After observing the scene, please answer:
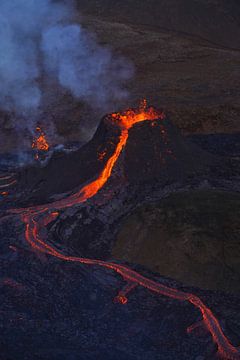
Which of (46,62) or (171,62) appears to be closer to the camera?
(171,62)

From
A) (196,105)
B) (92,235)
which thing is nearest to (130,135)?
(92,235)

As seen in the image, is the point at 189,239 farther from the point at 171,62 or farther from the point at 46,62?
the point at 46,62

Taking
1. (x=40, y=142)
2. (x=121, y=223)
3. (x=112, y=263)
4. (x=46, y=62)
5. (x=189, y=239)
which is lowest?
(x=40, y=142)

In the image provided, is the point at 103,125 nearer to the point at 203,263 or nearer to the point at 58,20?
the point at 203,263

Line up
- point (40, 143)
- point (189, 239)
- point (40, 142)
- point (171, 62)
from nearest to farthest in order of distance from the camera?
point (189, 239)
point (40, 143)
point (40, 142)
point (171, 62)

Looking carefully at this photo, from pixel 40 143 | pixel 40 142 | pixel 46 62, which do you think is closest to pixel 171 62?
pixel 46 62

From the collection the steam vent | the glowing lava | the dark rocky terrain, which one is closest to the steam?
the steam vent
